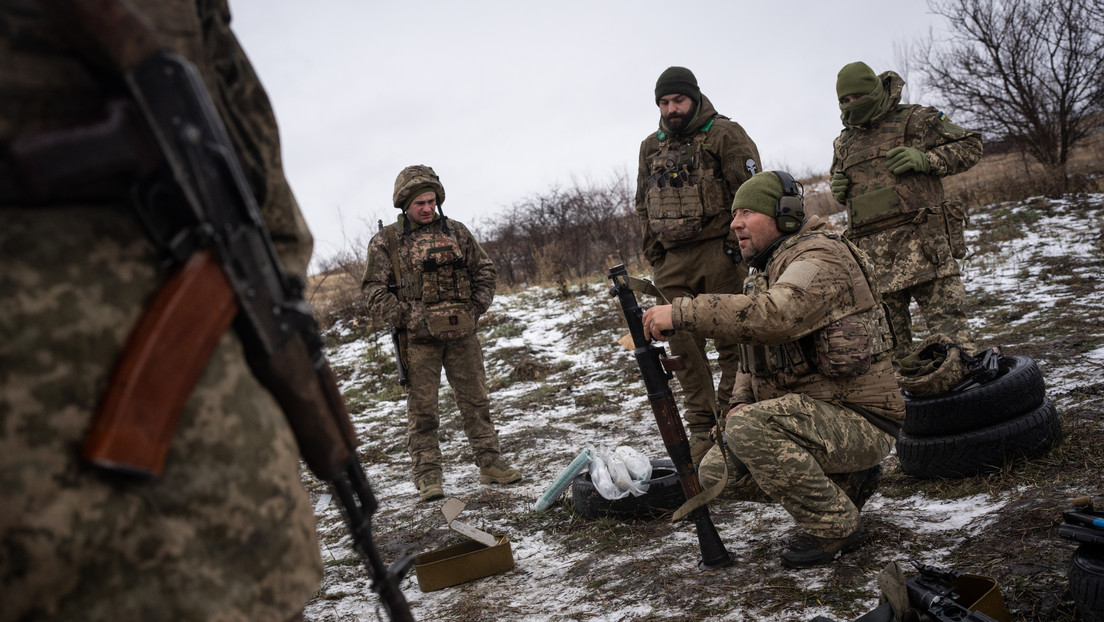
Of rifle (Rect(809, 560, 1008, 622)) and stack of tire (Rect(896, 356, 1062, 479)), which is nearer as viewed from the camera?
rifle (Rect(809, 560, 1008, 622))

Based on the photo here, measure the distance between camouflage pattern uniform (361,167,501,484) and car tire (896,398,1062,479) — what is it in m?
2.95

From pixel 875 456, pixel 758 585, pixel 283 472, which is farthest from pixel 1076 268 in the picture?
pixel 283 472

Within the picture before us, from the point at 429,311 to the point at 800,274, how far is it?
3.02m

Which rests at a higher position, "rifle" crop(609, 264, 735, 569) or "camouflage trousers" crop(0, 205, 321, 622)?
"camouflage trousers" crop(0, 205, 321, 622)

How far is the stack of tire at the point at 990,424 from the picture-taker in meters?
3.38

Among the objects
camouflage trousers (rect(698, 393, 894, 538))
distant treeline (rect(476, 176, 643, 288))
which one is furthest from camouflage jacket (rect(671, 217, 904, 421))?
distant treeline (rect(476, 176, 643, 288))

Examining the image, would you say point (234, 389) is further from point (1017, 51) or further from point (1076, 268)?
point (1017, 51)

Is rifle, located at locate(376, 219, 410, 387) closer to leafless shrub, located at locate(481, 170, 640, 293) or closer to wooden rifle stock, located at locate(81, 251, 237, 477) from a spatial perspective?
wooden rifle stock, located at locate(81, 251, 237, 477)

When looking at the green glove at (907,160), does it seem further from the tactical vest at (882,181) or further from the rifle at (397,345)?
the rifle at (397,345)

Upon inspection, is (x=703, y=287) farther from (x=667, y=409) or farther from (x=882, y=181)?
(x=667, y=409)

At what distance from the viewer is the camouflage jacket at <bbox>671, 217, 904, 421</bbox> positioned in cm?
283

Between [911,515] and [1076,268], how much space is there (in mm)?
6718

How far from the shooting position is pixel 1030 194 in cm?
1312

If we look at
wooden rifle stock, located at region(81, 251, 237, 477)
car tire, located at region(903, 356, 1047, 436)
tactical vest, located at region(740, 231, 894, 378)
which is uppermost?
wooden rifle stock, located at region(81, 251, 237, 477)
